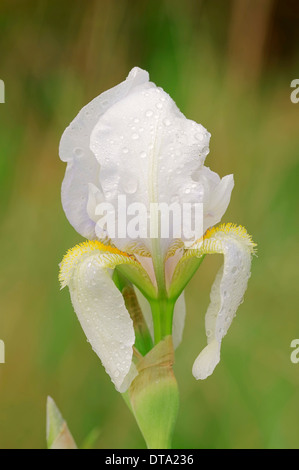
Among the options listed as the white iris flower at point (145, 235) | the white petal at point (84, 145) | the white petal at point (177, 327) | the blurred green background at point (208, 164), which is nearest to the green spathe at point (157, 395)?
the white iris flower at point (145, 235)

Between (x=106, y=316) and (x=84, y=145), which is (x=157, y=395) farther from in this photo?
(x=84, y=145)

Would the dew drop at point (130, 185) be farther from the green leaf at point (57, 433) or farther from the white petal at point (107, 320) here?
the green leaf at point (57, 433)

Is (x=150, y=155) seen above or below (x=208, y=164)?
below
